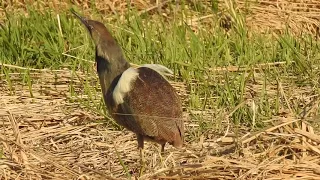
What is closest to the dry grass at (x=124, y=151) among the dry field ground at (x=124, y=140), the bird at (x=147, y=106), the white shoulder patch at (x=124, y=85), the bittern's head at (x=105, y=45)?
the dry field ground at (x=124, y=140)

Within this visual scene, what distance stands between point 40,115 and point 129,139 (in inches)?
25.8

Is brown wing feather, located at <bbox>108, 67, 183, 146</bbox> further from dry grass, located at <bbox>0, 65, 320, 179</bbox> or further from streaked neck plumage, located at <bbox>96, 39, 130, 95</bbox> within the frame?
streaked neck plumage, located at <bbox>96, 39, 130, 95</bbox>

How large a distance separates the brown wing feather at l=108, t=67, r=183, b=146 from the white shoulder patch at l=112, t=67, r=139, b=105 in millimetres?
25

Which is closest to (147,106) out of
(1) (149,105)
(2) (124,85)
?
(1) (149,105)

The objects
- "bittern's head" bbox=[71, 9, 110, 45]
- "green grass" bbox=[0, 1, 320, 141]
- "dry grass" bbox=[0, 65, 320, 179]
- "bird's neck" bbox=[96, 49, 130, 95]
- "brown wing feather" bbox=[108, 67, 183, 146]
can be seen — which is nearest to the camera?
"dry grass" bbox=[0, 65, 320, 179]

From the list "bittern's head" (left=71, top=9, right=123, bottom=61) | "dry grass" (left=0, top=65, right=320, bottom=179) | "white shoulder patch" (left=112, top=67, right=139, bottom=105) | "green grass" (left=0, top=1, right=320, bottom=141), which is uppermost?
"bittern's head" (left=71, top=9, right=123, bottom=61)

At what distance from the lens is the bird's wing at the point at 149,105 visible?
4516mm

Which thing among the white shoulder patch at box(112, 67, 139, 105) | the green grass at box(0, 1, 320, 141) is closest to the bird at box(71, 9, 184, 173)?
the white shoulder patch at box(112, 67, 139, 105)

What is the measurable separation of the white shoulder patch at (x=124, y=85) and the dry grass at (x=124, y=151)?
240 millimetres

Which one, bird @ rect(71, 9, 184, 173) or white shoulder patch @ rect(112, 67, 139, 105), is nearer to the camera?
bird @ rect(71, 9, 184, 173)

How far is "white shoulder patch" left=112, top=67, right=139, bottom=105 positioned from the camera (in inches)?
184

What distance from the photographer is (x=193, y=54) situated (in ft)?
20.7

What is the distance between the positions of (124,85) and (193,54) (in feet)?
5.51

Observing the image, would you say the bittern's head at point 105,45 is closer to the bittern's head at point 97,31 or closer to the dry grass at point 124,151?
the bittern's head at point 97,31
